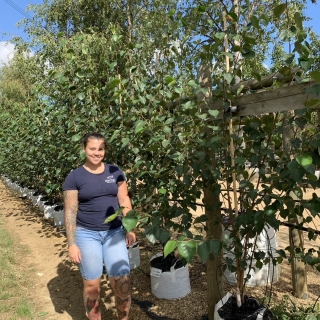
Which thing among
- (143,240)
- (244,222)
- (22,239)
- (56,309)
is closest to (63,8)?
(22,239)

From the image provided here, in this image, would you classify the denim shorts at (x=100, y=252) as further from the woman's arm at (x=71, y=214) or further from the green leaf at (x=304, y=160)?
the green leaf at (x=304, y=160)

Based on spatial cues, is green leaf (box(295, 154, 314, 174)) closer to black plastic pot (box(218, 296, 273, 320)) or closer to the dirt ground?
black plastic pot (box(218, 296, 273, 320))

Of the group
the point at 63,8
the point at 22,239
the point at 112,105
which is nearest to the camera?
the point at 112,105

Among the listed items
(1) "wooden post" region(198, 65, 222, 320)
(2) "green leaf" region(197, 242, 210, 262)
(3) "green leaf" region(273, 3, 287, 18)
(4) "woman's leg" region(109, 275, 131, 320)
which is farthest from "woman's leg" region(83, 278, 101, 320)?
(3) "green leaf" region(273, 3, 287, 18)

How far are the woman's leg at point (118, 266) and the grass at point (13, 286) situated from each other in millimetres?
1136

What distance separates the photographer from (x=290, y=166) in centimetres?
123

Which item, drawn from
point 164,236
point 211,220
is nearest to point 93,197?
point 211,220

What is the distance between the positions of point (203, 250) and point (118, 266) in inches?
50.3

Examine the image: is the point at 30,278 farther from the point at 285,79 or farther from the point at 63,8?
the point at 63,8

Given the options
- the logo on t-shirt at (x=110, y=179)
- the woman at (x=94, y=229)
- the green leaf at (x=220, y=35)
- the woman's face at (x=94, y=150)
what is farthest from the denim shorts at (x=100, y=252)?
the green leaf at (x=220, y=35)

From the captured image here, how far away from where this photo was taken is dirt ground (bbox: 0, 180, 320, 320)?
294 cm

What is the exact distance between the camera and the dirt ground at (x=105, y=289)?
2936 millimetres

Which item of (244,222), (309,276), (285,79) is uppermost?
(285,79)

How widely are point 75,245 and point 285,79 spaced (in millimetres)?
1659
